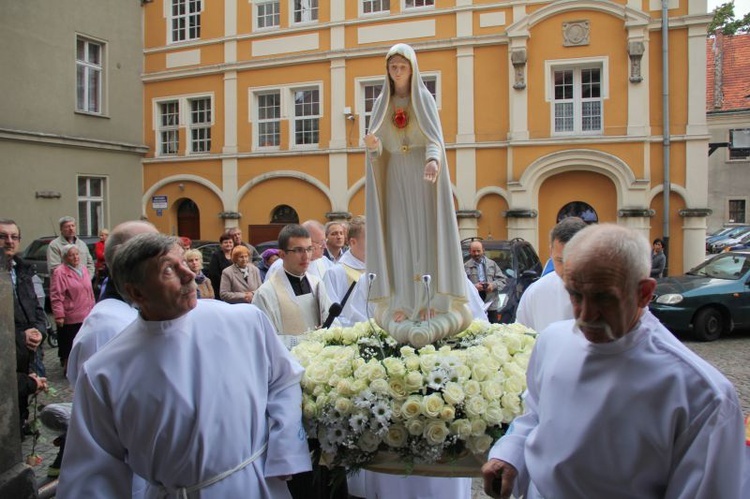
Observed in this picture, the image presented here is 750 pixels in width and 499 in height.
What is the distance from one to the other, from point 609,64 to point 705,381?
16.8 metres

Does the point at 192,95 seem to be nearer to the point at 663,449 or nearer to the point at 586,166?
the point at 586,166

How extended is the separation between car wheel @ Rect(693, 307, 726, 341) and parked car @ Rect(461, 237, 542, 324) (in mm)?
2767

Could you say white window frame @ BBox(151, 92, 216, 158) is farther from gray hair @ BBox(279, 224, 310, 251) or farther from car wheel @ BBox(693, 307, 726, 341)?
gray hair @ BBox(279, 224, 310, 251)

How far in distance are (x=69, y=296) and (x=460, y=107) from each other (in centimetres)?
1284

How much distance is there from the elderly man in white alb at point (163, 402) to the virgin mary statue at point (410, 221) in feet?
4.59

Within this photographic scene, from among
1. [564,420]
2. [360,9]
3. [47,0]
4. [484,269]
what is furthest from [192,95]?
[564,420]

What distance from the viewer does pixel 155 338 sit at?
7.45 ft

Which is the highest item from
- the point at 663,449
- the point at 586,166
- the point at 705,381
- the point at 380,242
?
the point at 586,166

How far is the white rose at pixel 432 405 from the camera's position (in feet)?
8.96

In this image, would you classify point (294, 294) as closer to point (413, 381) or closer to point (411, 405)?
point (413, 381)

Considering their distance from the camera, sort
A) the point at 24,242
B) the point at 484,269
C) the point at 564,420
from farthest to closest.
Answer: the point at 24,242, the point at 484,269, the point at 564,420

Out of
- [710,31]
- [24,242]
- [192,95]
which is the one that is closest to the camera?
[24,242]

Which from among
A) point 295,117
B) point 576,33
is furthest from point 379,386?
point 295,117

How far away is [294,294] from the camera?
177 inches
